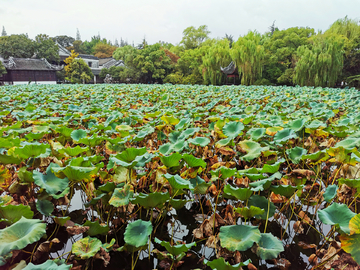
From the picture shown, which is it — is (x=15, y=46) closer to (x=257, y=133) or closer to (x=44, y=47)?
(x=44, y=47)

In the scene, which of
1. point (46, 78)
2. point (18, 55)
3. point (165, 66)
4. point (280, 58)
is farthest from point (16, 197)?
point (18, 55)

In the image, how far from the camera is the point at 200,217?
5.05 ft

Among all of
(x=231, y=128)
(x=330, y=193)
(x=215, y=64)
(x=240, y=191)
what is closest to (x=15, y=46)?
(x=215, y=64)

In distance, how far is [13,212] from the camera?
3.35 feet

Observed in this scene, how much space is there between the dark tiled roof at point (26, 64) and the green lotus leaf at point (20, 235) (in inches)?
1219

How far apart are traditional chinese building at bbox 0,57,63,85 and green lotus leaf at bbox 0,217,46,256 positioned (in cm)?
2966

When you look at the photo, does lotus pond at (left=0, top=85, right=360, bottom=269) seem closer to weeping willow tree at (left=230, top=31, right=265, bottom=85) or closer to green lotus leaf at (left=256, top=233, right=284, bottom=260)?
green lotus leaf at (left=256, top=233, right=284, bottom=260)

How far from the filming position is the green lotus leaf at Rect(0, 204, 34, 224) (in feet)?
3.31

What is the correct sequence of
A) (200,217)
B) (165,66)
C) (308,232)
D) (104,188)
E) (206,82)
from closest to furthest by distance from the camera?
(104,188) → (308,232) → (200,217) → (206,82) → (165,66)

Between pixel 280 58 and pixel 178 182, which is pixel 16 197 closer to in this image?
pixel 178 182

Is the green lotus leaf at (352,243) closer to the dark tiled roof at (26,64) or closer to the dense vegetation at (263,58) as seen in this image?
the dense vegetation at (263,58)

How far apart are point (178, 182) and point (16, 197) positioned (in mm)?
1129

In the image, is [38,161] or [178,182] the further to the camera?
[38,161]

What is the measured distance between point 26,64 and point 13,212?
3167 centimetres
